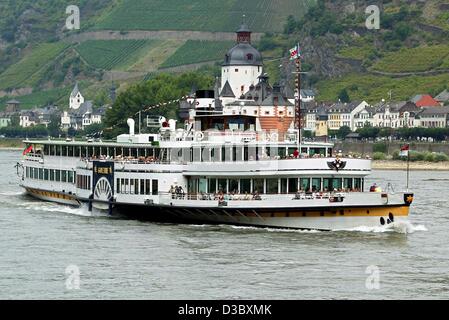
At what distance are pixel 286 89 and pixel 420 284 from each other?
13965 cm

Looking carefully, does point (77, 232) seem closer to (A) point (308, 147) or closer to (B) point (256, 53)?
(A) point (308, 147)

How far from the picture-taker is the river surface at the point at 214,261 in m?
44.5

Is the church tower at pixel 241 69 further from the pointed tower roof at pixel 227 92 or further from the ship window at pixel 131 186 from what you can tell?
the ship window at pixel 131 186

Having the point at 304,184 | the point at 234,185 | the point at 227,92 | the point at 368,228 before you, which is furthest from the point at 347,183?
the point at 227,92

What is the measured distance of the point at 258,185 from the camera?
6078 cm

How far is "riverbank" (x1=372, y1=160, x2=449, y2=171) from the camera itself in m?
147

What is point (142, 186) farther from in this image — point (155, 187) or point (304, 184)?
point (304, 184)

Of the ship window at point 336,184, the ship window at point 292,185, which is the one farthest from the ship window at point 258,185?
the ship window at point 336,184

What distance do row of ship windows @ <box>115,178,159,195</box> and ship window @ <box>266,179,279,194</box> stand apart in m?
6.50

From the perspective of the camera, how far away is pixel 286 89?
7274 inches

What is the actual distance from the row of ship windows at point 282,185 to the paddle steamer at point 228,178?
4 centimetres

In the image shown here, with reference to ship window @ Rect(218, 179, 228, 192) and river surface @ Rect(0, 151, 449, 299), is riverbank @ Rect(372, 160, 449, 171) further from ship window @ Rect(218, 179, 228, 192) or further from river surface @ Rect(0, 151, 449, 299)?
ship window @ Rect(218, 179, 228, 192)

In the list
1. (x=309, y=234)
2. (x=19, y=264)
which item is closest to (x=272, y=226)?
(x=309, y=234)

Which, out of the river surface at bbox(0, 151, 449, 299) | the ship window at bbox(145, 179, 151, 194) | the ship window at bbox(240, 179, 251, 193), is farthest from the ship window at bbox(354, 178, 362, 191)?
the ship window at bbox(145, 179, 151, 194)
